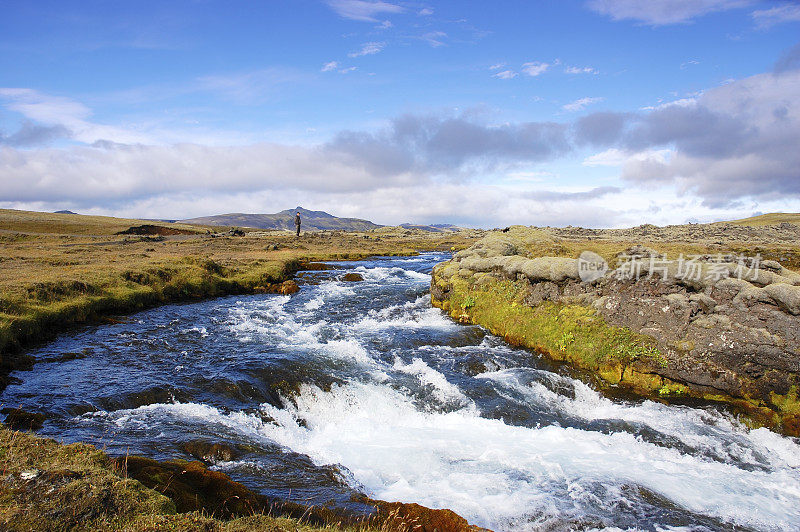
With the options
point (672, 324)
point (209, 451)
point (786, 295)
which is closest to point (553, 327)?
point (672, 324)

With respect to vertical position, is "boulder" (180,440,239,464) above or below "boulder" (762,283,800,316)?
below

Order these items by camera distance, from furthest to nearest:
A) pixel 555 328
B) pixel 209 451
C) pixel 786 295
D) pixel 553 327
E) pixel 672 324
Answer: pixel 553 327 < pixel 555 328 < pixel 672 324 < pixel 786 295 < pixel 209 451

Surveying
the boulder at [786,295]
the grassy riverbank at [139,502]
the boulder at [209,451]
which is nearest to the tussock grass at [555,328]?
the boulder at [786,295]

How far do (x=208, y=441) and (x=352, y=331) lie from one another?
13238 mm

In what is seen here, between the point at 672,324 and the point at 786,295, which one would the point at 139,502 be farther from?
the point at 786,295

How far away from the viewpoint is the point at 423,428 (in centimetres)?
1323

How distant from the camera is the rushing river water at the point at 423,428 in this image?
9.29 m

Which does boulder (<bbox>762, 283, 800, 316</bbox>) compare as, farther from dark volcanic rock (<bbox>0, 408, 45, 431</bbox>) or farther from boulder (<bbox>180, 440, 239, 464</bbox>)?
dark volcanic rock (<bbox>0, 408, 45, 431</bbox>)

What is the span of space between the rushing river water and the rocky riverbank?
1.27m

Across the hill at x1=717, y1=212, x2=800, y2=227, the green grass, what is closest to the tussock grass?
the green grass

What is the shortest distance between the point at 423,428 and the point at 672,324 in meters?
11.3

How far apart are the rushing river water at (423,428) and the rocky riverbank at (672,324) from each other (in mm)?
1272

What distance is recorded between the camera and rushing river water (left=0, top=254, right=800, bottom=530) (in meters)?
9.29

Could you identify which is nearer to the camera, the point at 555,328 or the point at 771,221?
the point at 555,328
